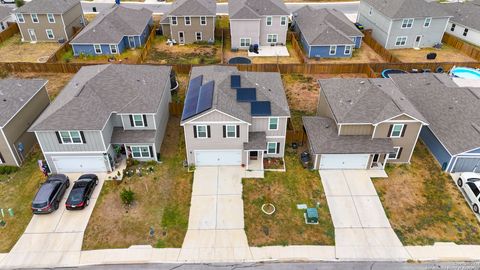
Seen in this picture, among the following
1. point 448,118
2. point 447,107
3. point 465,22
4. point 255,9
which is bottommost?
point 448,118

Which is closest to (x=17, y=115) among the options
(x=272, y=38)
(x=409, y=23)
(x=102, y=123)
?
(x=102, y=123)

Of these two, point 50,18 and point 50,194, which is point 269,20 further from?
point 50,194

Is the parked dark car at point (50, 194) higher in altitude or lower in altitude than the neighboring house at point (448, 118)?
lower

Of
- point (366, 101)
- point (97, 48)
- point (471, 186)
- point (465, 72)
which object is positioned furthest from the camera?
point (97, 48)

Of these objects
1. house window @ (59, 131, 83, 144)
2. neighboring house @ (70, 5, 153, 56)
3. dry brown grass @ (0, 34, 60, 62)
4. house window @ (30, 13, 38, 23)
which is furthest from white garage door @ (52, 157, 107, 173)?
house window @ (30, 13, 38, 23)

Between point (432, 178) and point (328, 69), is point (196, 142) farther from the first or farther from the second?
point (328, 69)

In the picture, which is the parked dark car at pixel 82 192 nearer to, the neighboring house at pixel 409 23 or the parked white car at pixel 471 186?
the parked white car at pixel 471 186

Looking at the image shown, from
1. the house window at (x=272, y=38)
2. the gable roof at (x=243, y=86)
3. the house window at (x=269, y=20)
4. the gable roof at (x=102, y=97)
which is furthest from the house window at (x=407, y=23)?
the gable roof at (x=102, y=97)
